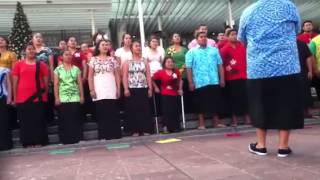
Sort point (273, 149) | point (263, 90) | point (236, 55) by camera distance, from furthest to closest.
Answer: point (236, 55) → point (273, 149) → point (263, 90)

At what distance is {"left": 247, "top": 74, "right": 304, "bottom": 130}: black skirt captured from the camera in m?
4.71

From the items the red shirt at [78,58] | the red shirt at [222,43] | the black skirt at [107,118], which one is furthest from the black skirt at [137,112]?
the red shirt at [222,43]

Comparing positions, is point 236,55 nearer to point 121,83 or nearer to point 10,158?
point 121,83

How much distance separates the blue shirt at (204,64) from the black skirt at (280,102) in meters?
2.83

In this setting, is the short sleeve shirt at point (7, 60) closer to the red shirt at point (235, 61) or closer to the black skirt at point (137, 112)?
the black skirt at point (137, 112)

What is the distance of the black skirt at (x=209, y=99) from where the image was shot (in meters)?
7.76

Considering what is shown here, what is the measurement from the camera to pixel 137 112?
24.8ft

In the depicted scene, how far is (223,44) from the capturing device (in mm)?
8219

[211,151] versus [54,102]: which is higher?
[54,102]

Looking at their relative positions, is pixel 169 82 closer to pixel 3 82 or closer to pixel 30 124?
pixel 30 124

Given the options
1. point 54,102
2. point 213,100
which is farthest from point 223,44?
point 54,102

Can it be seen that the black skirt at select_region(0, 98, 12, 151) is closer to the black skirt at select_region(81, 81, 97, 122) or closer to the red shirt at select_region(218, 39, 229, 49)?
the black skirt at select_region(81, 81, 97, 122)

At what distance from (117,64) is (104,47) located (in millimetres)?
348

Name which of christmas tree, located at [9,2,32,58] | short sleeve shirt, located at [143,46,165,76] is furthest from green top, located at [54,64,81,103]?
christmas tree, located at [9,2,32,58]
